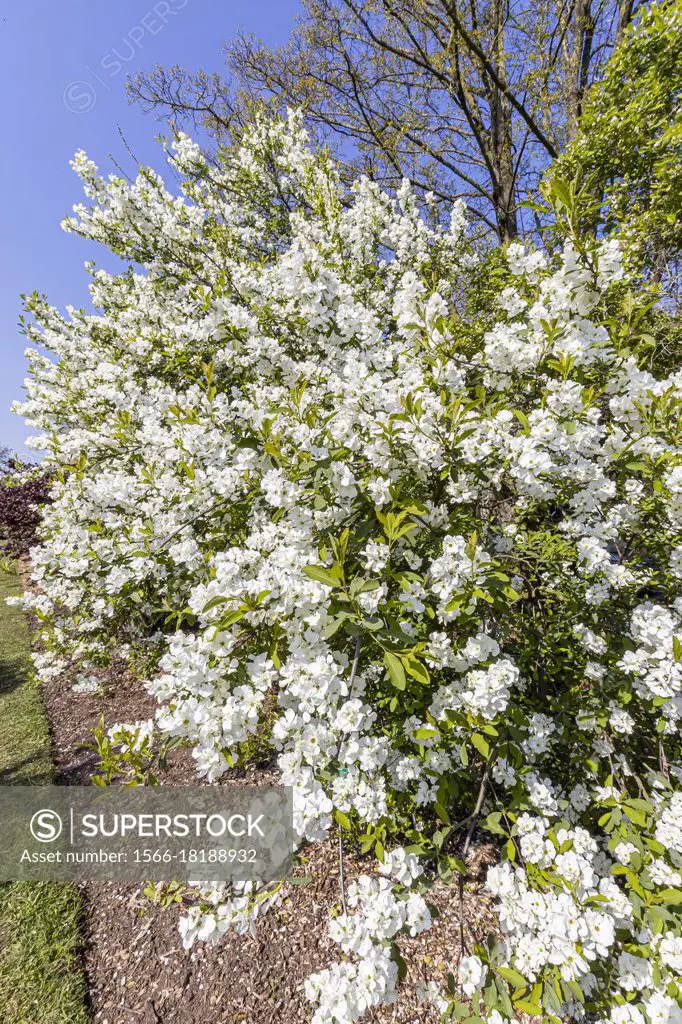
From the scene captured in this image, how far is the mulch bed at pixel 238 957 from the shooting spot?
2.49 meters

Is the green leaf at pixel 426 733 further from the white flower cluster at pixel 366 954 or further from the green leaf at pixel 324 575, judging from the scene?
the green leaf at pixel 324 575

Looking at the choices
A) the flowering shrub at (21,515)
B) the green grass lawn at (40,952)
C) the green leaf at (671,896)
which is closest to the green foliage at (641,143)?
the green leaf at (671,896)

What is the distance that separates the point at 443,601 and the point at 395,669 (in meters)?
0.36

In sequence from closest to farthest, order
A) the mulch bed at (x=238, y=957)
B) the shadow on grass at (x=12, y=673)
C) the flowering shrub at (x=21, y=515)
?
the mulch bed at (x=238, y=957) → the shadow on grass at (x=12, y=673) → the flowering shrub at (x=21, y=515)

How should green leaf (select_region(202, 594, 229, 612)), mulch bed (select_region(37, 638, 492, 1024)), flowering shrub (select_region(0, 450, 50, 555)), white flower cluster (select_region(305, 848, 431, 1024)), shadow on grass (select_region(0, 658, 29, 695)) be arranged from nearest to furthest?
white flower cluster (select_region(305, 848, 431, 1024)) → green leaf (select_region(202, 594, 229, 612)) → mulch bed (select_region(37, 638, 492, 1024)) → shadow on grass (select_region(0, 658, 29, 695)) → flowering shrub (select_region(0, 450, 50, 555))

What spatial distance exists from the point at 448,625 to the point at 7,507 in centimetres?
1217

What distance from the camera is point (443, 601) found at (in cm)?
170

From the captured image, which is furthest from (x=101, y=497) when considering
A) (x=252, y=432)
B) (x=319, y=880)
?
(x=319, y=880)

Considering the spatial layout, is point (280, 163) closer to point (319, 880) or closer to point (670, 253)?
point (670, 253)

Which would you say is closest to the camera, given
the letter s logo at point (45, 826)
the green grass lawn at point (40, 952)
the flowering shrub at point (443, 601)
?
the flowering shrub at point (443, 601)

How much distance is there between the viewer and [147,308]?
4621 mm

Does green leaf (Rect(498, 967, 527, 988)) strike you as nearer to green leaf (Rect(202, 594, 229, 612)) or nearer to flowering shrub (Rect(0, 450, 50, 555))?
green leaf (Rect(202, 594, 229, 612))

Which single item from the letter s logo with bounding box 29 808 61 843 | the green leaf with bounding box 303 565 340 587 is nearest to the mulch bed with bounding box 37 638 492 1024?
the letter s logo with bounding box 29 808 61 843

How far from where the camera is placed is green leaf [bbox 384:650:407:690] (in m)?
1.43
